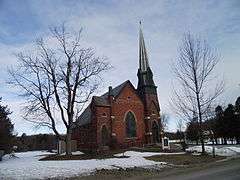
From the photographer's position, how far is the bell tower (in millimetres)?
50719

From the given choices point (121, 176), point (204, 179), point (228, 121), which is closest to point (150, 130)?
point (228, 121)

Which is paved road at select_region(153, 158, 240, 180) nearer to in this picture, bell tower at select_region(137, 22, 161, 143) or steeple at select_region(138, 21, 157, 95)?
bell tower at select_region(137, 22, 161, 143)

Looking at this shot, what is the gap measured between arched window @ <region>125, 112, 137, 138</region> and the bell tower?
7.70ft

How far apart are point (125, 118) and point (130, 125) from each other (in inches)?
61.6

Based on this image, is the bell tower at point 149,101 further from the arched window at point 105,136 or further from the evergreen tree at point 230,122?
the evergreen tree at point 230,122

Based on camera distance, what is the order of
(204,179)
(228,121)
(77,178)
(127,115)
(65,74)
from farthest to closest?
(228,121) → (127,115) → (65,74) → (77,178) → (204,179)

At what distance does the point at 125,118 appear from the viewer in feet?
160

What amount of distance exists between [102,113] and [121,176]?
29.9 meters

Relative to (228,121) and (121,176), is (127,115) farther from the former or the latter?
(121,176)

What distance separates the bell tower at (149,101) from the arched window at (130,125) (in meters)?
2.35

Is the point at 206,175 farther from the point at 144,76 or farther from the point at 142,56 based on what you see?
the point at 142,56

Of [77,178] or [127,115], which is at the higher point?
[127,115]

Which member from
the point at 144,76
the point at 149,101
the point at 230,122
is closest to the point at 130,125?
the point at 149,101

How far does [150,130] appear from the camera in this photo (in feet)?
165
